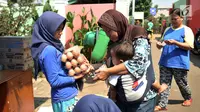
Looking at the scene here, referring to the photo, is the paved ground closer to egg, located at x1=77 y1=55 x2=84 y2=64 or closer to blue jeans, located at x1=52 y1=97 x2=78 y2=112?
blue jeans, located at x1=52 y1=97 x2=78 y2=112

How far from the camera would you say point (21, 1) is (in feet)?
20.4

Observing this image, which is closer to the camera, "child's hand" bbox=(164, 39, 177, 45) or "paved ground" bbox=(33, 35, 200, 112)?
"child's hand" bbox=(164, 39, 177, 45)

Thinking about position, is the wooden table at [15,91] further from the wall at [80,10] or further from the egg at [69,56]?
the wall at [80,10]

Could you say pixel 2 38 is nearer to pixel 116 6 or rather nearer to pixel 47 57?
pixel 47 57

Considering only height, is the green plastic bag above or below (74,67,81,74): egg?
below

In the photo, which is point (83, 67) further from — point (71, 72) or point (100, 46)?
point (100, 46)

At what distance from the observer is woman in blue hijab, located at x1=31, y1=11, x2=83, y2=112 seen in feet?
7.40

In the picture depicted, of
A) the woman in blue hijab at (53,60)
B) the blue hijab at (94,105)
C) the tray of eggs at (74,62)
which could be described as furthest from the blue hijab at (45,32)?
the blue hijab at (94,105)

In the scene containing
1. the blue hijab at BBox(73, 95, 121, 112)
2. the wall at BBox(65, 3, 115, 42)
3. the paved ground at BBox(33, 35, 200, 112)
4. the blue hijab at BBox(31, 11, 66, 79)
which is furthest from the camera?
the wall at BBox(65, 3, 115, 42)

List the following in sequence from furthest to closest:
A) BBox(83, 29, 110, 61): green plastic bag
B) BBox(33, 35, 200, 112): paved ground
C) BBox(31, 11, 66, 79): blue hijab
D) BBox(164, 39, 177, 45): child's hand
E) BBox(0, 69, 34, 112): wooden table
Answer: BBox(83, 29, 110, 61): green plastic bag
BBox(33, 35, 200, 112): paved ground
BBox(164, 39, 177, 45): child's hand
BBox(0, 69, 34, 112): wooden table
BBox(31, 11, 66, 79): blue hijab

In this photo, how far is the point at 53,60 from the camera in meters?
2.25

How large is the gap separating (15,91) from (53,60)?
4.79 feet

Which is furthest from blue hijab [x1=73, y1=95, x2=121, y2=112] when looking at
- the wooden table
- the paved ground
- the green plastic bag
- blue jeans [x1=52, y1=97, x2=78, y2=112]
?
the green plastic bag

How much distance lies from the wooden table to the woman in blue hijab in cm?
94
